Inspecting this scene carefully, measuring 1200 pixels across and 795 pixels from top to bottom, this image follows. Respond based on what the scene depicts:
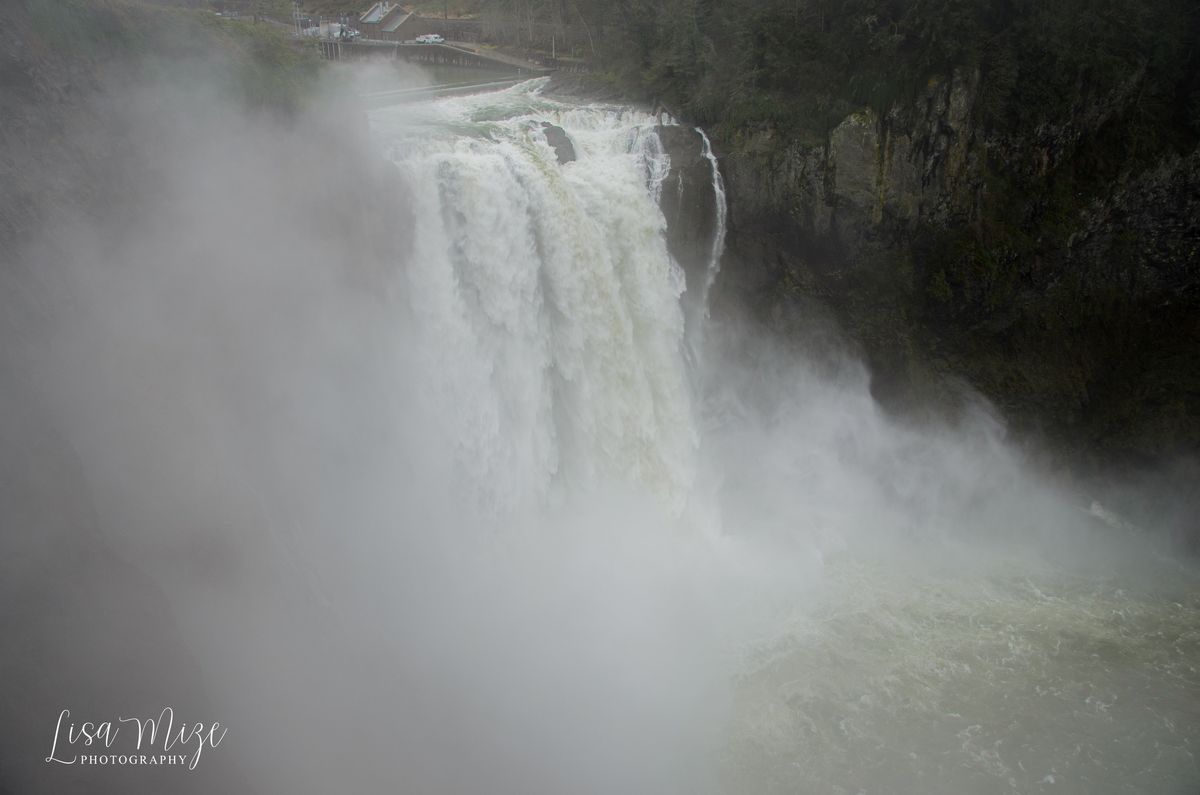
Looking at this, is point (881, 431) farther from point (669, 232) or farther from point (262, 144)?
point (262, 144)

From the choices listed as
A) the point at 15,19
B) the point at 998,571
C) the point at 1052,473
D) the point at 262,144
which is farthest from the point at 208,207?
the point at 1052,473

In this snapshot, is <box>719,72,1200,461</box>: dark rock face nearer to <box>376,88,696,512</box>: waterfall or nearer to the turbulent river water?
the turbulent river water

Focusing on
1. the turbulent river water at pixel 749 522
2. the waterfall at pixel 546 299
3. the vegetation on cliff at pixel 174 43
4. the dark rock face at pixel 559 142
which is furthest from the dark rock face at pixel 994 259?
the vegetation on cliff at pixel 174 43

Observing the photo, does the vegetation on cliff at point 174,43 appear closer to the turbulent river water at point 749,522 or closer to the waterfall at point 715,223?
the turbulent river water at point 749,522

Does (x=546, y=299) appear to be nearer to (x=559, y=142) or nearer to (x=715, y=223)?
(x=559, y=142)

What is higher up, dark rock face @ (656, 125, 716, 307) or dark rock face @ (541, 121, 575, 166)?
dark rock face @ (541, 121, 575, 166)

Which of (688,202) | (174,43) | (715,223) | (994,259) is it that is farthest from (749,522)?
(174,43)

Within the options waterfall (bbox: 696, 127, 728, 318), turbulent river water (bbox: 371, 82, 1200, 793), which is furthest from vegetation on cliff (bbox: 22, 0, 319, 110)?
waterfall (bbox: 696, 127, 728, 318)
